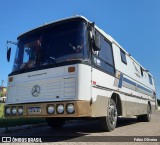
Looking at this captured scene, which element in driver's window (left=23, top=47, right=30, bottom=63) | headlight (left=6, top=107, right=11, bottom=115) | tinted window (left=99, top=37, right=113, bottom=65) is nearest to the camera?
headlight (left=6, top=107, right=11, bottom=115)

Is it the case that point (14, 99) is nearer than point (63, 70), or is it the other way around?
point (63, 70)

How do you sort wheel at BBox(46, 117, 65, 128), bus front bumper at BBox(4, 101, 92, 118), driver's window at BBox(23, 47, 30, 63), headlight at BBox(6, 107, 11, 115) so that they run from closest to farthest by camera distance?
bus front bumper at BBox(4, 101, 92, 118), headlight at BBox(6, 107, 11, 115), driver's window at BBox(23, 47, 30, 63), wheel at BBox(46, 117, 65, 128)

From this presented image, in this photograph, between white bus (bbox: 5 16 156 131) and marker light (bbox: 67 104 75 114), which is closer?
marker light (bbox: 67 104 75 114)

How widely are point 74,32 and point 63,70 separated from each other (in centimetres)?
114

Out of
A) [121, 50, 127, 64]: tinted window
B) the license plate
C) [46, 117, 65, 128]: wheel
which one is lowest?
[46, 117, 65, 128]: wheel

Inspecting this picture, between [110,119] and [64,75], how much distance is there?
2.45 m

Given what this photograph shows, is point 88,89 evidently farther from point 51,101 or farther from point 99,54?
point 99,54

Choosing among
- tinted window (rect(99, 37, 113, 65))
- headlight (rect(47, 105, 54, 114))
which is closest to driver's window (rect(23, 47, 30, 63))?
headlight (rect(47, 105, 54, 114))

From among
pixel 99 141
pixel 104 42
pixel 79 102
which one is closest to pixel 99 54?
pixel 104 42

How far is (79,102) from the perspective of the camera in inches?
253

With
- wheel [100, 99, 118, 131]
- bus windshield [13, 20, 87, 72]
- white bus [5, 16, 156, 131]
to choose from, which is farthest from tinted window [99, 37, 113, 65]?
wheel [100, 99, 118, 131]

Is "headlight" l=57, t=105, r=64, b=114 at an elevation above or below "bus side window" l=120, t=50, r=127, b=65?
below

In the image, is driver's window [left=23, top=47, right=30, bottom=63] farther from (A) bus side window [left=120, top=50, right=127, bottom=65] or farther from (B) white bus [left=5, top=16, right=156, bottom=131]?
(A) bus side window [left=120, top=50, right=127, bottom=65]

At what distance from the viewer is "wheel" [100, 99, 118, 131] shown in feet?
26.5
